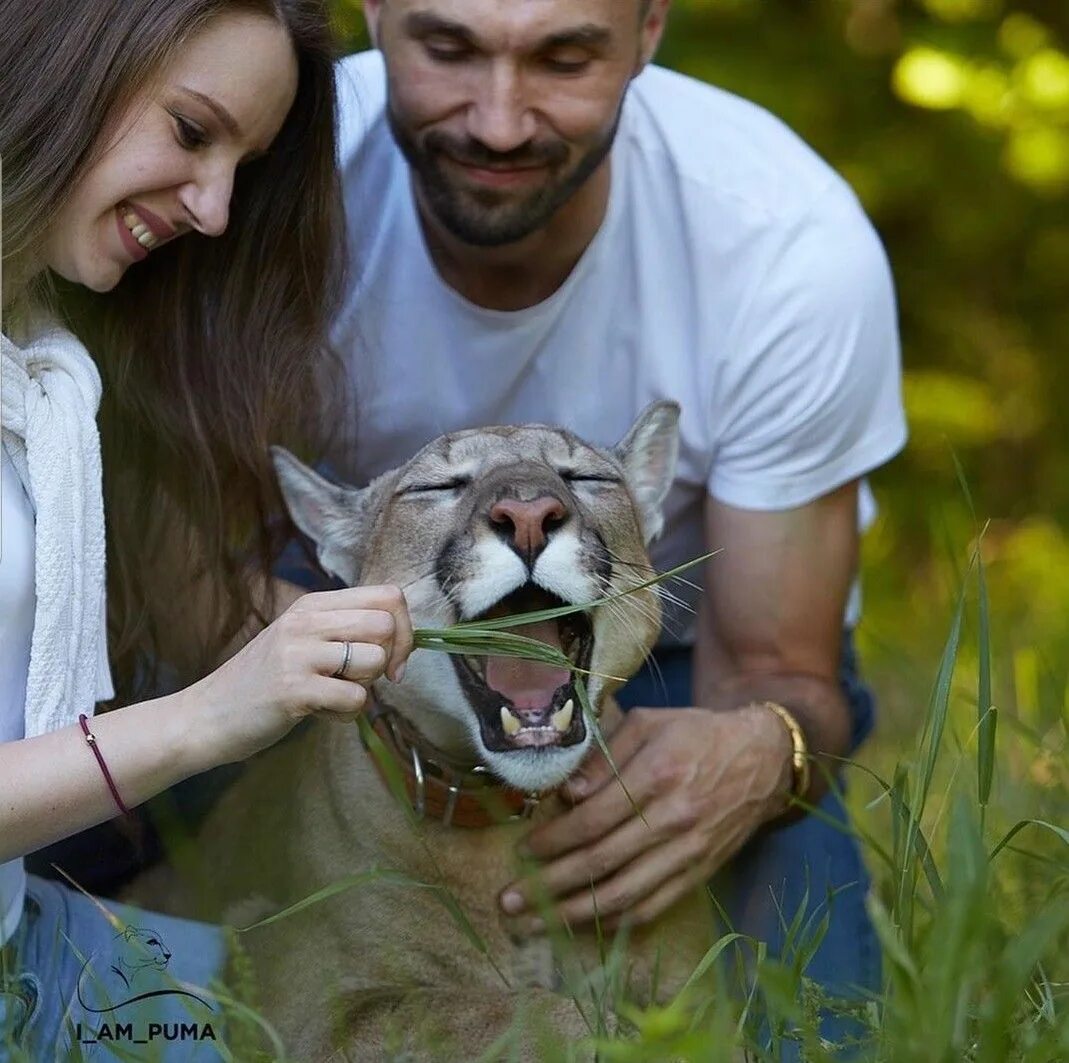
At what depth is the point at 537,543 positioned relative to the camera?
274cm

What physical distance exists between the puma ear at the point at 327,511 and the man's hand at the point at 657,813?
0.61 m

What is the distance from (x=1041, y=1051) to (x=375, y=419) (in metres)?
2.18

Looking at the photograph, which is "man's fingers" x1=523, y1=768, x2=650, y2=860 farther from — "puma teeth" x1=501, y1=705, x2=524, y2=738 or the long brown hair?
the long brown hair

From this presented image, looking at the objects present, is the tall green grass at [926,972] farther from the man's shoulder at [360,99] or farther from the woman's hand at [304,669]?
the man's shoulder at [360,99]

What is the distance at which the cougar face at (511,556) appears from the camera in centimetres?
276

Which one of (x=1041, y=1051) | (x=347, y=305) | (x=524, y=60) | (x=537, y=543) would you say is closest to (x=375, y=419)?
(x=347, y=305)

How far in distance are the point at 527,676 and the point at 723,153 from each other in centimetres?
158

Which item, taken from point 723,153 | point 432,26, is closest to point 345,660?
point 432,26

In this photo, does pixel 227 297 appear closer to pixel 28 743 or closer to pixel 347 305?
pixel 347 305

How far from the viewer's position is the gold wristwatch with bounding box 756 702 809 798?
3.40 m

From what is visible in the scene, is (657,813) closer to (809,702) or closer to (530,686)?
(530,686)

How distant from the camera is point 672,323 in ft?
12.4

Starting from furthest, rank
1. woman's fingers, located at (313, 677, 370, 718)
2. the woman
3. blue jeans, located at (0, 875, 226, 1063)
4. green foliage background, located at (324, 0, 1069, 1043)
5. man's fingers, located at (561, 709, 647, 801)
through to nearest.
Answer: green foliage background, located at (324, 0, 1069, 1043)
man's fingers, located at (561, 709, 647, 801)
blue jeans, located at (0, 875, 226, 1063)
the woman
woman's fingers, located at (313, 677, 370, 718)

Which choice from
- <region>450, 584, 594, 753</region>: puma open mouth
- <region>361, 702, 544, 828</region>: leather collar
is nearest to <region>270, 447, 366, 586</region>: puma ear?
<region>361, 702, 544, 828</region>: leather collar
